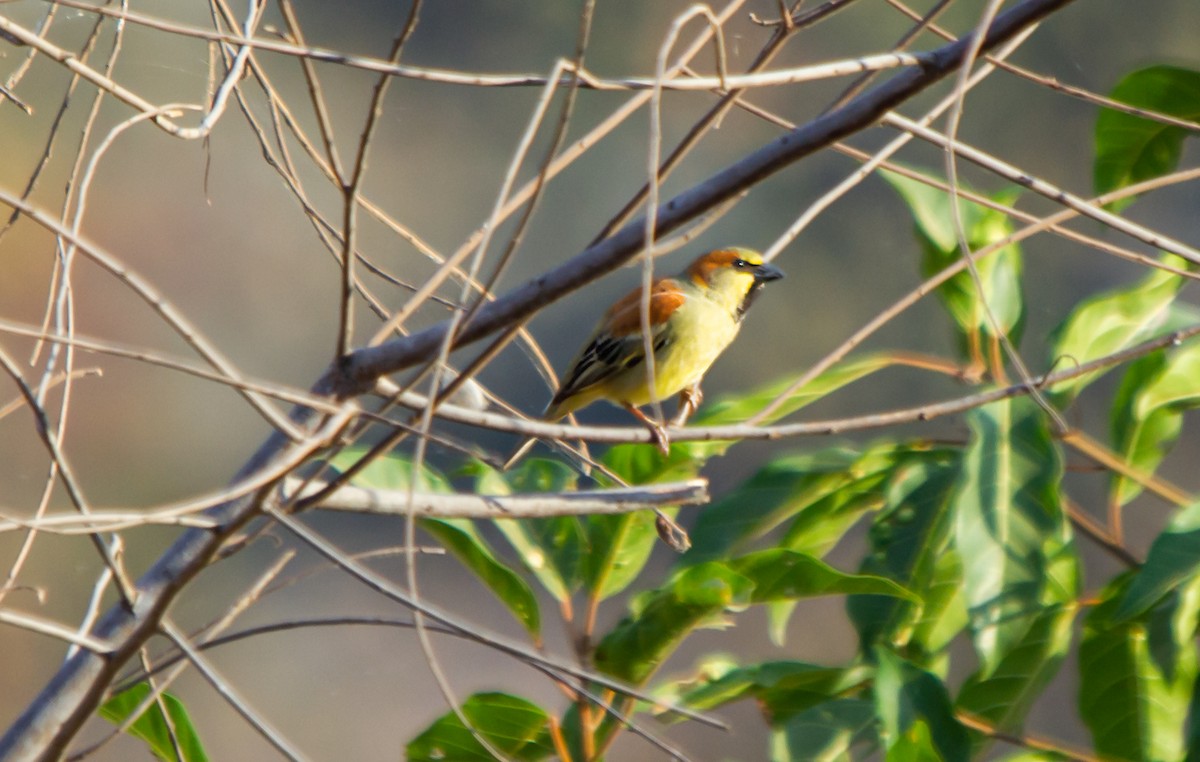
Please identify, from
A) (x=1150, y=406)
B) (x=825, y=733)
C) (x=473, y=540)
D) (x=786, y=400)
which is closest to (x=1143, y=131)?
(x=1150, y=406)

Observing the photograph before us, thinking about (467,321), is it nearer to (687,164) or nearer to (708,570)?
(708,570)

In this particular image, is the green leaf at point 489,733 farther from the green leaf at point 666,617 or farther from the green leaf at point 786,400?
the green leaf at point 786,400

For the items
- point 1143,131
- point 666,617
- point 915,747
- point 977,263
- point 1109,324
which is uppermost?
point 1143,131

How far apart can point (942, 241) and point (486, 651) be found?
3739 millimetres

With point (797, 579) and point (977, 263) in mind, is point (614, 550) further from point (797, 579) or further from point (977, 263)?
point (977, 263)

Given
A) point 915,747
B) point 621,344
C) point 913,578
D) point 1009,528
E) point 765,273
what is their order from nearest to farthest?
point 915,747 < point 1009,528 < point 913,578 < point 621,344 < point 765,273

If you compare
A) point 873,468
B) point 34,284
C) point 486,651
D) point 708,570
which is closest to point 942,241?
point 873,468

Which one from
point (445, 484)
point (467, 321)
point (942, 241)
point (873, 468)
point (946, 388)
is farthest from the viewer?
point (946, 388)

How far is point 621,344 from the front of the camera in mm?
3012

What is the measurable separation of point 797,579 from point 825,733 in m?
0.22

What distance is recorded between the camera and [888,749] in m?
1.58

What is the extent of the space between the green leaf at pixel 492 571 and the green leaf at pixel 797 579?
312mm

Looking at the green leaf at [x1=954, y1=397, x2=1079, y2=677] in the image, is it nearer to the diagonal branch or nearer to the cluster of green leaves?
the cluster of green leaves

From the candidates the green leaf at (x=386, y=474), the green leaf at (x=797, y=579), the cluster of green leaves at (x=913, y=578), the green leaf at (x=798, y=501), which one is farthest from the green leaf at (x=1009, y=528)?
the green leaf at (x=386, y=474)
